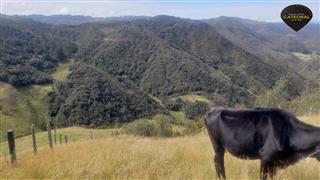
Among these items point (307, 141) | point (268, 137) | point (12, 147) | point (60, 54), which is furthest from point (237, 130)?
point (60, 54)

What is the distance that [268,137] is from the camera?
6.30m

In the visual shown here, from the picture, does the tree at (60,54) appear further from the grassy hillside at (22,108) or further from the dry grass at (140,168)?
the dry grass at (140,168)

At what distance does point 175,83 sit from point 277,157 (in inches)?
5911

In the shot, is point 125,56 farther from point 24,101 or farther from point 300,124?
point 300,124

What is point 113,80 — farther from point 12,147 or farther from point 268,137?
point 268,137

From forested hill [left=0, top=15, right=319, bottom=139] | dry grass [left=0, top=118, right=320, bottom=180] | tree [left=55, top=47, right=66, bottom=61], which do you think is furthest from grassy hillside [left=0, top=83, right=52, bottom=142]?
dry grass [left=0, top=118, right=320, bottom=180]

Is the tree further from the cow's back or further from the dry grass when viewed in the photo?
the cow's back

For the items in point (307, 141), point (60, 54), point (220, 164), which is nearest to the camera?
point (307, 141)

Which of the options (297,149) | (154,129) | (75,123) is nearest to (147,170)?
(297,149)

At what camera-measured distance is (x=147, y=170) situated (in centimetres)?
759

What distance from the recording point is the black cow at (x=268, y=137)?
6184 millimetres

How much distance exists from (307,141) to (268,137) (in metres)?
0.52

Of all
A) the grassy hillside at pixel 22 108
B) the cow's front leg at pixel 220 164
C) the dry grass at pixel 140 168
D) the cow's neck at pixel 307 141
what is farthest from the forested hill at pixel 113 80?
the cow's neck at pixel 307 141

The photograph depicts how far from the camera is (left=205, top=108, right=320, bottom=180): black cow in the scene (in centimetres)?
618
